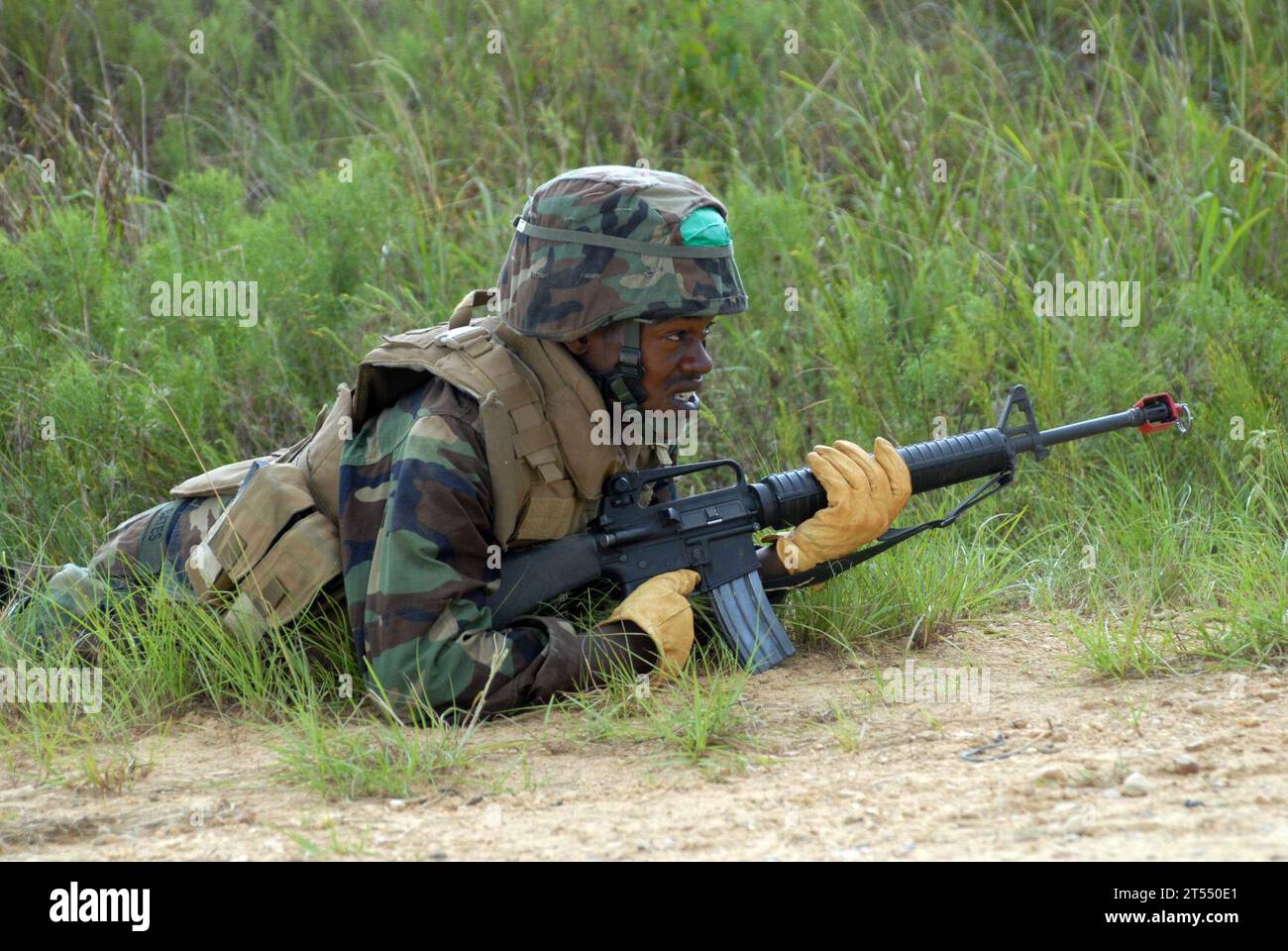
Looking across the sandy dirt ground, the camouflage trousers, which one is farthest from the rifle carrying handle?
the camouflage trousers

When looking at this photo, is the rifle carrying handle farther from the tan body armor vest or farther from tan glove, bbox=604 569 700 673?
the tan body armor vest

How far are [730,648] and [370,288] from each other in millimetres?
2140

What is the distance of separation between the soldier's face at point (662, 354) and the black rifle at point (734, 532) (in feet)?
0.64

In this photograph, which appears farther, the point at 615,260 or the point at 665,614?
the point at 665,614

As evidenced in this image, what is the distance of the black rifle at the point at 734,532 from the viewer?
11.0 feet

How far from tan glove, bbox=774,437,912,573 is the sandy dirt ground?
0.37 metres

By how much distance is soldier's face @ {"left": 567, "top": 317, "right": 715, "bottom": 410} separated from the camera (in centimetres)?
332

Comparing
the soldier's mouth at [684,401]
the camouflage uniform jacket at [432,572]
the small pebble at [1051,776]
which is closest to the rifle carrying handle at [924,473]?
the soldier's mouth at [684,401]

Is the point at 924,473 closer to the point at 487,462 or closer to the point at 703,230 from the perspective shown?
the point at 703,230

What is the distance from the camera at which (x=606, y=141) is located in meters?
6.47

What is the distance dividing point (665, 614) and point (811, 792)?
78 centimetres

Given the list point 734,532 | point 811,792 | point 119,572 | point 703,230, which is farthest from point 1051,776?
point 119,572

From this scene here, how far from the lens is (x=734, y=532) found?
3.53m

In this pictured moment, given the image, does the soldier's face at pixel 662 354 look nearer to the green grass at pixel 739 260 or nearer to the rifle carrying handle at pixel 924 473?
the rifle carrying handle at pixel 924 473
